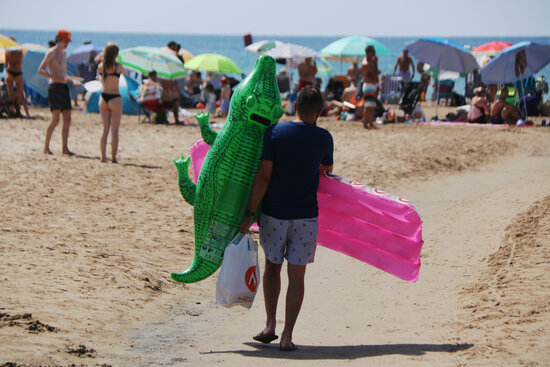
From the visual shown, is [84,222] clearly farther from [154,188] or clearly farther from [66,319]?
[66,319]

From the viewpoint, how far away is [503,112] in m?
17.5

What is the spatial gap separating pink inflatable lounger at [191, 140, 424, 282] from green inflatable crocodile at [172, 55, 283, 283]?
1.86ft

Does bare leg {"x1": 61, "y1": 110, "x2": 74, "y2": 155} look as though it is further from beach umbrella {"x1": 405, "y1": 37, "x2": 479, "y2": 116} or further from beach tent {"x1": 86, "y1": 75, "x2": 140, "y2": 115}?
beach umbrella {"x1": 405, "y1": 37, "x2": 479, "y2": 116}

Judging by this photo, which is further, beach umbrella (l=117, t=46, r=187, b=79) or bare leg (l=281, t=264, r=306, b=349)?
beach umbrella (l=117, t=46, r=187, b=79)

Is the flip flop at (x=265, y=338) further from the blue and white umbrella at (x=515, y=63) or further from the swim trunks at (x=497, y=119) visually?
the blue and white umbrella at (x=515, y=63)

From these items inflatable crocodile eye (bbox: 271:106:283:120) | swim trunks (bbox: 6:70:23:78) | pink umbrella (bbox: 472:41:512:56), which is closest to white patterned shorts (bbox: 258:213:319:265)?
inflatable crocodile eye (bbox: 271:106:283:120)

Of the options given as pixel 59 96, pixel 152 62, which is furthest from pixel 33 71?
pixel 59 96

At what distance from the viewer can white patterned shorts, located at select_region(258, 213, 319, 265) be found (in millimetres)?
4469

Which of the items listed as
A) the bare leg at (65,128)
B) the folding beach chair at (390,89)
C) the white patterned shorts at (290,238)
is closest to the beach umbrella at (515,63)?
the folding beach chair at (390,89)

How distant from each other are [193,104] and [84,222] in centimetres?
1469

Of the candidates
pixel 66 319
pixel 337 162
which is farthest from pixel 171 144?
pixel 66 319

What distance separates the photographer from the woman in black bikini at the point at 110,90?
10484mm

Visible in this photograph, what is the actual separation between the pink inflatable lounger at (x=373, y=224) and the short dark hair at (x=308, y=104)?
56cm

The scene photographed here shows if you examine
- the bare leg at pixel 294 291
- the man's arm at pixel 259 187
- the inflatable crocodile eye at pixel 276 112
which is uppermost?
the inflatable crocodile eye at pixel 276 112
